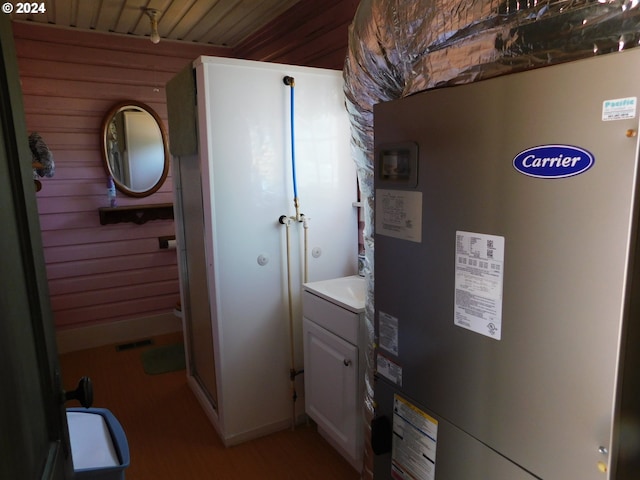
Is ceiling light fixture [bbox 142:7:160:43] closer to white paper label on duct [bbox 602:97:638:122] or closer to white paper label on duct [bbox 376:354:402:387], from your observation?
white paper label on duct [bbox 376:354:402:387]

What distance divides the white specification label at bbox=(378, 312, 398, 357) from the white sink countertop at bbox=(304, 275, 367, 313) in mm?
537

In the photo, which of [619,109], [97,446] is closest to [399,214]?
[619,109]

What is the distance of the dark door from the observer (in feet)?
2.18

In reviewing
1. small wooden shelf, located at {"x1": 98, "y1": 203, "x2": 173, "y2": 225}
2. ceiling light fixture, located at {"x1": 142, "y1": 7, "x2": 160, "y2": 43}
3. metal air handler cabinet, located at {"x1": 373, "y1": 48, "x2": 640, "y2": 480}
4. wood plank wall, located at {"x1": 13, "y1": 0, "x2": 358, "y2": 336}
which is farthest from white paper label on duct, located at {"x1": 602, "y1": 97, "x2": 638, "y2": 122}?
Answer: small wooden shelf, located at {"x1": 98, "y1": 203, "x2": 173, "y2": 225}

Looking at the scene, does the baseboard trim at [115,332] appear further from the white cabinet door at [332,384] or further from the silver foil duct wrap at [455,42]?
the silver foil duct wrap at [455,42]

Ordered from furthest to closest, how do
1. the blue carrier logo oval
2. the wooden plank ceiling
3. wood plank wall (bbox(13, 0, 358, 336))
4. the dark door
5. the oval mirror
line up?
the oval mirror < wood plank wall (bbox(13, 0, 358, 336)) < the wooden plank ceiling < the blue carrier logo oval < the dark door

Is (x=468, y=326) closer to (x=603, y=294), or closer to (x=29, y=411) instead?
(x=603, y=294)

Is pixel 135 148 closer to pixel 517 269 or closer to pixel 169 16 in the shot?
pixel 169 16

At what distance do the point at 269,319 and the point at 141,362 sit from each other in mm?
1588

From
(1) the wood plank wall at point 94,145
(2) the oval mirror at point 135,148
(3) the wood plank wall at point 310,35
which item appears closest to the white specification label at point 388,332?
(3) the wood plank wall at point 310,35

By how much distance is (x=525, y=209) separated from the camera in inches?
34.1

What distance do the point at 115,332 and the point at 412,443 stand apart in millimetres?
3204

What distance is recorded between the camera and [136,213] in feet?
11.9

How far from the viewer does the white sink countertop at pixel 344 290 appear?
195 cm
